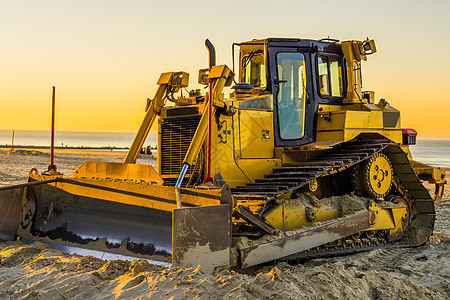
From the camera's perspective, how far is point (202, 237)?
5.91 metres

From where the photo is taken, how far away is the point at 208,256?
19.5ft

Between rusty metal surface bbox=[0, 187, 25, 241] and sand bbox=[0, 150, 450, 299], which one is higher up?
rusty metal surface bbox=[0, 187, 25, 241]

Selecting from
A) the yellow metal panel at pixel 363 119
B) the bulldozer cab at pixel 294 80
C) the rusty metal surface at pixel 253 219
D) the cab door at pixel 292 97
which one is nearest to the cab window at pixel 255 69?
the bulldozer cab at pixel 294 80

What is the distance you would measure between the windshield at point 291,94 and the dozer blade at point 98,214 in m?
Answer: 2.66

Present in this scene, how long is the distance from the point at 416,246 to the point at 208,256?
16.1 feet

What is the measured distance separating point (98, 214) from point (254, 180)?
2.30m

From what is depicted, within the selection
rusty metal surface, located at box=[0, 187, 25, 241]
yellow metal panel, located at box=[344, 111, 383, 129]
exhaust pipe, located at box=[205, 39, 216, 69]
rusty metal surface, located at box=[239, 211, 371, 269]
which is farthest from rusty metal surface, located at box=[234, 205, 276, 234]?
rusty metal surface, located at box=[0, 187, 25, 241]

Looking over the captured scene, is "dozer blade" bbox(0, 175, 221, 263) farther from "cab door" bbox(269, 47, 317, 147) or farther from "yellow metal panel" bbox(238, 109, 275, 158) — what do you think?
"cab door" bbox(269, 47, 317, 147)

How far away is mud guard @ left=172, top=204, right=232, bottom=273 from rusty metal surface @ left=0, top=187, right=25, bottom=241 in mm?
3548

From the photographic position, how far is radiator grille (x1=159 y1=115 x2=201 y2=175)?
26.6ft

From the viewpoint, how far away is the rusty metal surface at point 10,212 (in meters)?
8.22

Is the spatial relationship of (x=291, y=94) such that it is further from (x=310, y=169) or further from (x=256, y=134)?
(x=310, y=169)

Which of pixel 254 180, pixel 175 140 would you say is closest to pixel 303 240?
pixel 254 180

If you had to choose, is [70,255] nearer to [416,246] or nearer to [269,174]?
[269,174]
